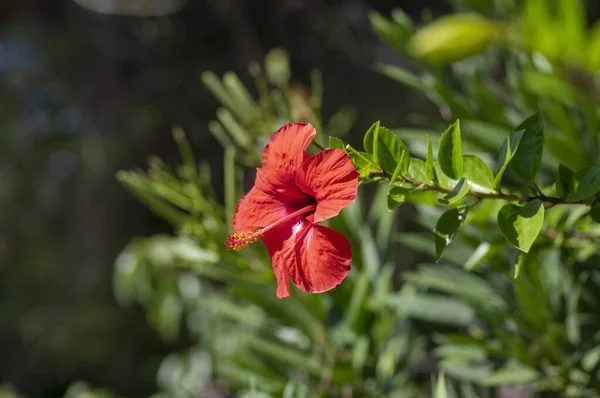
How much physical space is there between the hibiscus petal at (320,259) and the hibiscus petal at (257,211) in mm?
45

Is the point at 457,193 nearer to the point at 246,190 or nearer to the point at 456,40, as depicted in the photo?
the point at 456,40

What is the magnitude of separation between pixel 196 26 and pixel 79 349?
151 centimetres

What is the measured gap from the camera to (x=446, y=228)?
0.51 m

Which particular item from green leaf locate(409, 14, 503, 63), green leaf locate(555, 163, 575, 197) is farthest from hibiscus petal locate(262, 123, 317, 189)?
green leaf locate(409, 14, 503, 63)

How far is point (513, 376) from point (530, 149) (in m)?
0.35

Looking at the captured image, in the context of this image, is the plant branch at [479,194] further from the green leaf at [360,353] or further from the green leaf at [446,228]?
the green leaf at [360,353]

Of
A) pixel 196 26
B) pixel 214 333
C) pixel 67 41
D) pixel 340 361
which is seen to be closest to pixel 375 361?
pixel 340 361

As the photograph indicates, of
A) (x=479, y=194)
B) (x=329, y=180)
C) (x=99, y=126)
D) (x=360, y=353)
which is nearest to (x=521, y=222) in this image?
(x=479, y=194)

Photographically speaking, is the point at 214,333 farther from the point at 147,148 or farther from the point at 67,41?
the point at 67,41

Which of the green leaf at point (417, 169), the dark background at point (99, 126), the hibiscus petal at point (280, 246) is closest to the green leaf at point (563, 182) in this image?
the green leaf at point (417, 169)

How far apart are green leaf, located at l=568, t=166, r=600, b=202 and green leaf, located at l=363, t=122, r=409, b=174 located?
0.14 meters

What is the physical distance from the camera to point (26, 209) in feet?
9.69

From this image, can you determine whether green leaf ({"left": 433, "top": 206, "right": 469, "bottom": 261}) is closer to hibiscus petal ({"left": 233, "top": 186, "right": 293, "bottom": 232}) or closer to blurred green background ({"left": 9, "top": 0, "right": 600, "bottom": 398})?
blurred green background ({"left": 9, "top": 0, "right": 600, "bottom": 398})

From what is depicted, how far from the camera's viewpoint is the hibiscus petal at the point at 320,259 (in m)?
0.51
